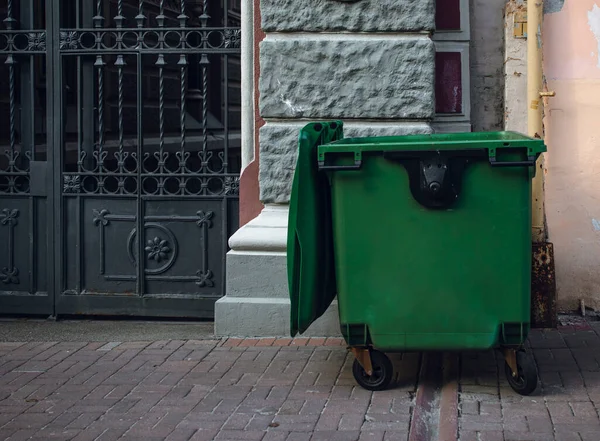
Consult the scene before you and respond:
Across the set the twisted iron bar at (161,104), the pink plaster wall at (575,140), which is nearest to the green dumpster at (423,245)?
the pink plaster wall at (575,140)

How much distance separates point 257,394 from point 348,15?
2.53 metres

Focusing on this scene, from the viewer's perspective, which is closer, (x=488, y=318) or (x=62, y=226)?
(x=488, y=318)

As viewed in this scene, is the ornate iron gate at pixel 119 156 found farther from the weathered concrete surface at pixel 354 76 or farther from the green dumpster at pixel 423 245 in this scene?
the green dumpster at pixel 423 245

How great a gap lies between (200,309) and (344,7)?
2290 mm

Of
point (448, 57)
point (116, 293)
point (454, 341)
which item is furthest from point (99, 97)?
point (454, 341)

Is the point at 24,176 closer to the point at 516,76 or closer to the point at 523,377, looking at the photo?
the point at 516,76

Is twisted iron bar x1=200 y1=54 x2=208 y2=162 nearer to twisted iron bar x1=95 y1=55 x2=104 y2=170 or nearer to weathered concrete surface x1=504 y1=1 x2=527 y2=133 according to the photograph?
twisted iron bar x1=95 y1=55 x2=104 y2=170

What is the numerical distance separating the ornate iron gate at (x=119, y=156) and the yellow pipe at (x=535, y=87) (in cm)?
194

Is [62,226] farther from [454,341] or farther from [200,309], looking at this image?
[454,341]

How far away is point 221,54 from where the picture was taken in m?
6.99

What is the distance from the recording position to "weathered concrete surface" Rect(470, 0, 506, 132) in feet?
22.6

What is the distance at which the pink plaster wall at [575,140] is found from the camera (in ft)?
22.2

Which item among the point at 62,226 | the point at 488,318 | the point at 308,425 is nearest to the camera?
the point at 308,425

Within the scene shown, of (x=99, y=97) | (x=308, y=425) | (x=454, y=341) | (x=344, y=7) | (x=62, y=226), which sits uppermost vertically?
(x=344, y=7)
